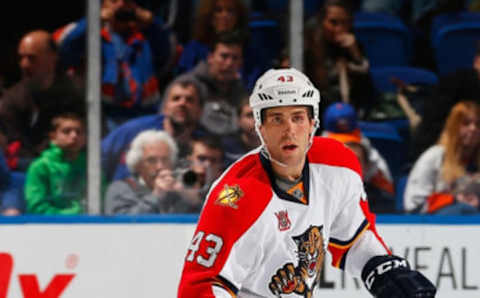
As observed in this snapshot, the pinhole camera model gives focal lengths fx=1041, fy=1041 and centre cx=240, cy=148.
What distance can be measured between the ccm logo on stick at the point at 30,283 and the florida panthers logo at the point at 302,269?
126 cm

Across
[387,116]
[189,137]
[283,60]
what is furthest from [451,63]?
[189,137]

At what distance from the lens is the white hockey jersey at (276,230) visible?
111 inches

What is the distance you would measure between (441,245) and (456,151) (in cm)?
48

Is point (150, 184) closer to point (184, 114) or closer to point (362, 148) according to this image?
point (184, 114)

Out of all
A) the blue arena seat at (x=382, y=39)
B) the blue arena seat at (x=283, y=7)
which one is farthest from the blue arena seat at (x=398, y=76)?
the blue arena seat at (x=283, y=7)

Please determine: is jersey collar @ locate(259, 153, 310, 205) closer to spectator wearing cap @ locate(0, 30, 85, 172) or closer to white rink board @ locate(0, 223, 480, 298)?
white rink board @ locate(0, 223, 480, 298)

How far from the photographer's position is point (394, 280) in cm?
304

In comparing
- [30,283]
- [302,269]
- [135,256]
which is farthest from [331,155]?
[30,283]

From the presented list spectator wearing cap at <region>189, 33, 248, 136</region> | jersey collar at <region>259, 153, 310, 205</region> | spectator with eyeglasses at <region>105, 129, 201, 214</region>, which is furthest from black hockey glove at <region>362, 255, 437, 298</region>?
spectator wearing cap at <region>189, 33, 248, 136</region>

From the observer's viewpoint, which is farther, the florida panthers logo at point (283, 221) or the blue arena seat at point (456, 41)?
the blue arena seat at point (456, 41)

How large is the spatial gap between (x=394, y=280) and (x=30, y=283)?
156cm

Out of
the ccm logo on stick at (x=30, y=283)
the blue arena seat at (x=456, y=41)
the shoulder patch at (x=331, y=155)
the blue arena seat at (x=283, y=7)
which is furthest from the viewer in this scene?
the blue arena seat at (x=456, y=41)

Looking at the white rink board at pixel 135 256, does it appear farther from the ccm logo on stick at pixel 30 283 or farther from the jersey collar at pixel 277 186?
the jersey collar at pixel 277 186

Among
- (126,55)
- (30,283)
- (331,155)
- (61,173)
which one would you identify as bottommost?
(30,283)
